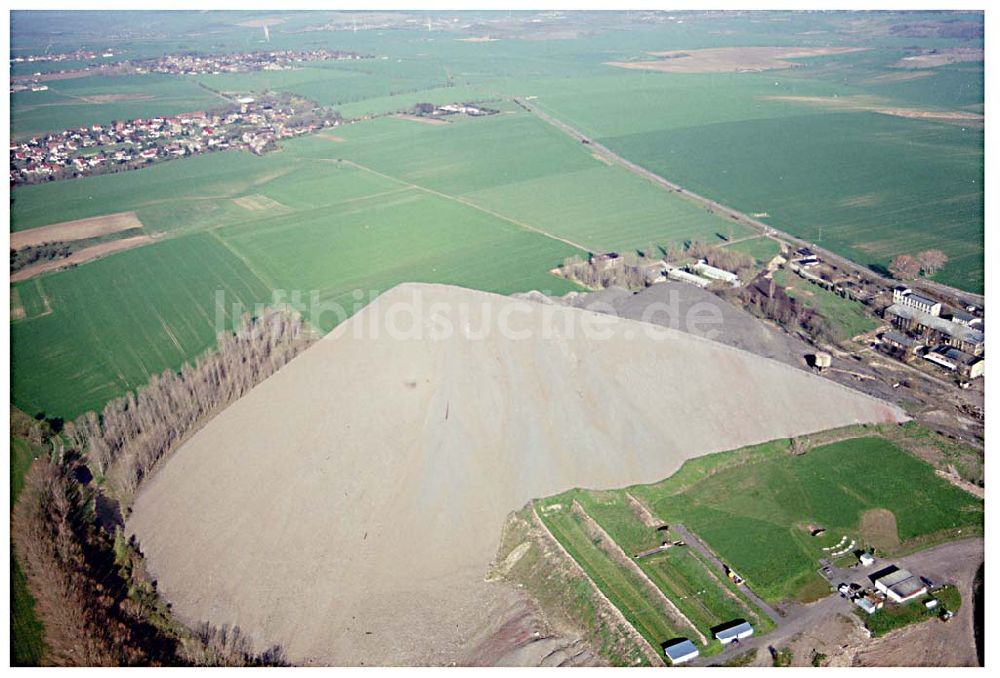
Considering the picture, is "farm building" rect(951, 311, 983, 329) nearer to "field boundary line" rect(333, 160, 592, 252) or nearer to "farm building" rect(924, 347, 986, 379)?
"farm building" rect(924, 347, 986, 379)

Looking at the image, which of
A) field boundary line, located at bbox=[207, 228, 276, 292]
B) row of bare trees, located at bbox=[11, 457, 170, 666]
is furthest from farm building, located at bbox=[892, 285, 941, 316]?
row of bare trees, located at bbox=[11, 457, 170, 666]

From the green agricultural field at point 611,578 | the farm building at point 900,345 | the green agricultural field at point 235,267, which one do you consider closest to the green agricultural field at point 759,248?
the farm building at point 900,345

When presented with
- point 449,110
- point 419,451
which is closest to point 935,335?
point 419,451

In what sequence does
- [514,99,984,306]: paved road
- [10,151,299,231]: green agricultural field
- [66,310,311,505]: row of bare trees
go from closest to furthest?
[66,310,311,505]: row of bare trees
[514,99,984,306]: paved road
[10,151,299,231]: green agricultural field

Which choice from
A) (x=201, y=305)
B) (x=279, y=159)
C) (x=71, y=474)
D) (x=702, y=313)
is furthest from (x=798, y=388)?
(x=279, y=159)

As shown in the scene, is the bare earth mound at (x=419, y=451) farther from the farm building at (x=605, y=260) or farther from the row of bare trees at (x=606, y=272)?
the farm building at (x=605, y=260)

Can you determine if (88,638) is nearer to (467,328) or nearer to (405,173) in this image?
(467,328)
